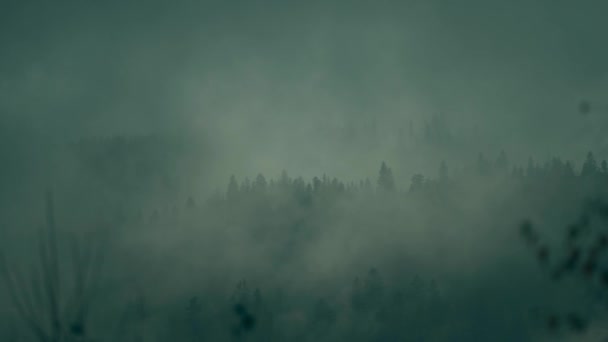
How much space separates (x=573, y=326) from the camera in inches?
550

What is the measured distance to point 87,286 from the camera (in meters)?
26.0

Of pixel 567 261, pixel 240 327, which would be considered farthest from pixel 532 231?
pixel 240 327

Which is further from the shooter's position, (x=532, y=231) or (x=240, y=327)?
(x=240, y=327)

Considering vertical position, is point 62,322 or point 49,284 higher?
point 49,284

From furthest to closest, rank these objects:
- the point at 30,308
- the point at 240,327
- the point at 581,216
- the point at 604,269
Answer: the point at 30,308 < the point at 240,327 < the point at 604,269 < the point at 581,216

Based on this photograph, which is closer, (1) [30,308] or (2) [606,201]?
(2) [606,201]

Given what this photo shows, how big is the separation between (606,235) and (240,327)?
13.4 meters

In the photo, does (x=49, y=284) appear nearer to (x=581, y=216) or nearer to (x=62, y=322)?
(x=62, y=322)

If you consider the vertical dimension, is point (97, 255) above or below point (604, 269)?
above

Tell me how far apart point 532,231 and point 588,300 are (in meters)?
3.40

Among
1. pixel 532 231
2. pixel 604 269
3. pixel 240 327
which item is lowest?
pixel 240 327

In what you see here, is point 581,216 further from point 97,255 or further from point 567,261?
point 97,255

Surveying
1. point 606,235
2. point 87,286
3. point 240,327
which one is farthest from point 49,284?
point 606,235

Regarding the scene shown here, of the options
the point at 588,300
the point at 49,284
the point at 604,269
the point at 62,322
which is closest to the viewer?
the point at 604,269
